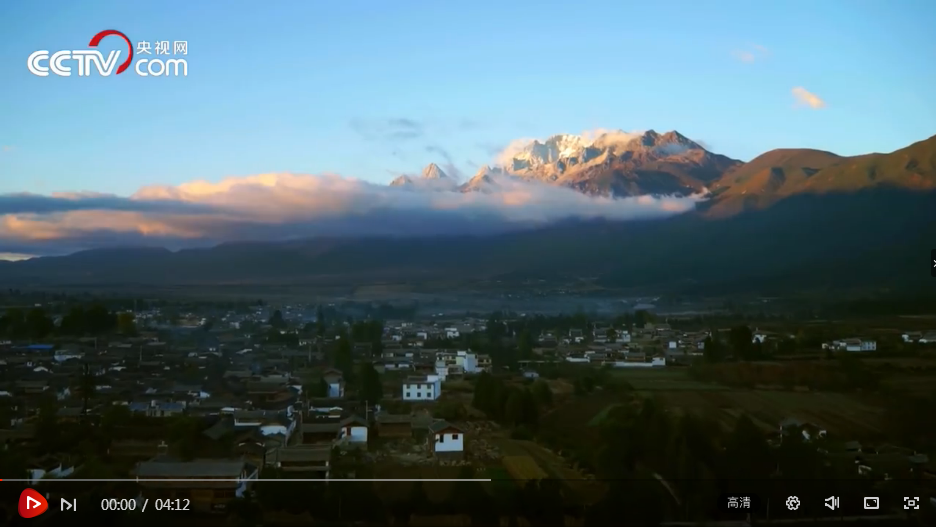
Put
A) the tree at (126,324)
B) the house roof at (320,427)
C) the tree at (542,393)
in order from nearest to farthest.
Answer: the house roof at (320,427), the tree at (542,393), the tree at (126,324)

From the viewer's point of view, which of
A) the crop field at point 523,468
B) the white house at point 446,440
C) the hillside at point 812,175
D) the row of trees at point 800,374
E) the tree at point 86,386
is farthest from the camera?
the hillside at point 812,175

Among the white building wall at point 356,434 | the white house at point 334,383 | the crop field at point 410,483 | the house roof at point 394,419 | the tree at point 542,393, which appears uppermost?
the white house at point 334,383

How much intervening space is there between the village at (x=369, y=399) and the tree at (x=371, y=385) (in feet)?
Answer: 0.04

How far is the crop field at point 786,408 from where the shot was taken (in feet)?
17.8

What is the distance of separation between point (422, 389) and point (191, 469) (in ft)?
7.13

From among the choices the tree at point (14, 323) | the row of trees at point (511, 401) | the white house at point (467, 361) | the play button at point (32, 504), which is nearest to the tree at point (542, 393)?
the row of trees at point (511, 401)

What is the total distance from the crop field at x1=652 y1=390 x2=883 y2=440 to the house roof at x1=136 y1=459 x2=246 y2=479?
3.49 metres

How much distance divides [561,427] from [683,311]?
225 centimetres

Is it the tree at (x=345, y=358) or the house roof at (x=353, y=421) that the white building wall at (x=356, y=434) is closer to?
the house roof at (x=353, y=421)

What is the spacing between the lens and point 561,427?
5.57m

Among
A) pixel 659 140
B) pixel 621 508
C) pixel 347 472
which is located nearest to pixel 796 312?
pixel 659 140

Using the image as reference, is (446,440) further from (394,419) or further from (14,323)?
(14,323)

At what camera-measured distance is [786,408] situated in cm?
576

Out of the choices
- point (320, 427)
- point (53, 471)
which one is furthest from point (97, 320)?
point (320, 427)
